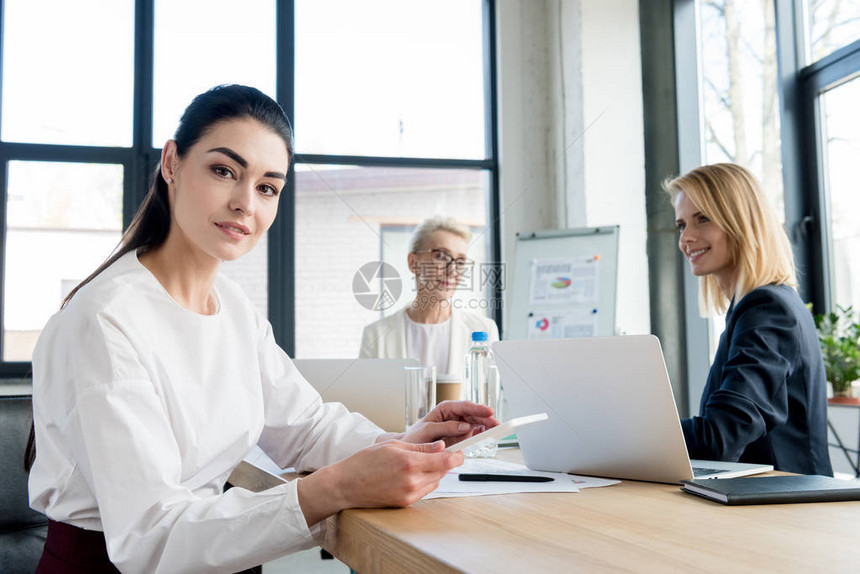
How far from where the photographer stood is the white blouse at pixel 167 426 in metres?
0.86

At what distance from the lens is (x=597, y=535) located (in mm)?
771

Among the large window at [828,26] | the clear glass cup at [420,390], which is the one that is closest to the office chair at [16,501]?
the clear glass cup at [420,390]

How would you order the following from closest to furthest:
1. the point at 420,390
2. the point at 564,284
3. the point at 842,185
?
the point at 420,390 → the point at 842,185 → the point at 564,284

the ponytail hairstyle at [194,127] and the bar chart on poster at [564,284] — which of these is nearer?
the ponytail hairstyle at [194,127]

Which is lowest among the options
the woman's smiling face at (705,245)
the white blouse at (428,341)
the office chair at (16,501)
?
the office chair at (16,501)

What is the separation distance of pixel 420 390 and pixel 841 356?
2.04 m

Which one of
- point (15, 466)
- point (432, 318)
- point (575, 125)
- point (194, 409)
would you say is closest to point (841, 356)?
point (432, 318)

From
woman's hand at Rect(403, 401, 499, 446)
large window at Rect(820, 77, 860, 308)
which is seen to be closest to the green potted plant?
large window at Rect(820, 77, 860, 308)

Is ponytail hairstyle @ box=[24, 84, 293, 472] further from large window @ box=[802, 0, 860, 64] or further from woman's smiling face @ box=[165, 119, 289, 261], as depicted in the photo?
large window @ box=[802, 0, 860, 64]

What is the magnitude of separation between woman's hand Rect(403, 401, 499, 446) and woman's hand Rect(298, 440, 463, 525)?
0.31m

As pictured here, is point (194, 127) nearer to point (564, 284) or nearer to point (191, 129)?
point (191, 129)

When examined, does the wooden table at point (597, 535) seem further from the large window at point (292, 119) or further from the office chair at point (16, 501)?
the large window at point (292, 119)

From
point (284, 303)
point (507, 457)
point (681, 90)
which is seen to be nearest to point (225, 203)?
point (507, 457)

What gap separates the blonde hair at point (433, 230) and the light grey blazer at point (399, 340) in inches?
11.9
